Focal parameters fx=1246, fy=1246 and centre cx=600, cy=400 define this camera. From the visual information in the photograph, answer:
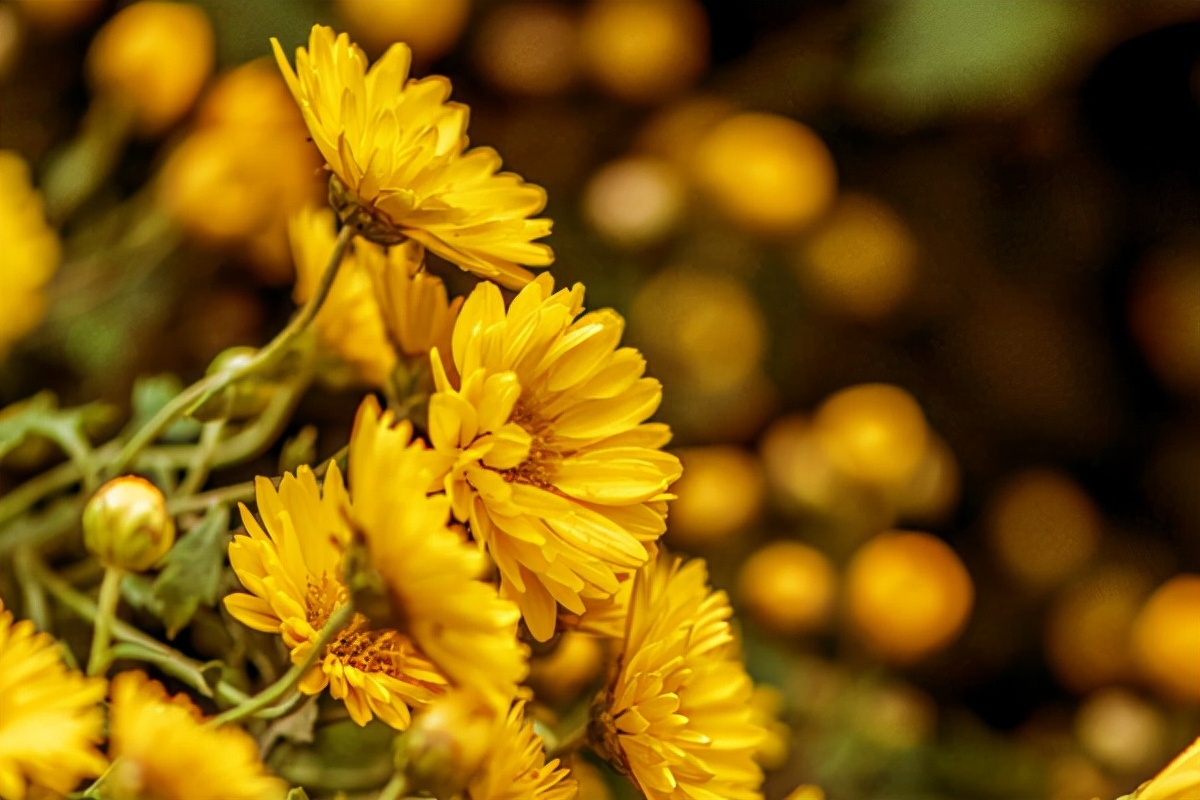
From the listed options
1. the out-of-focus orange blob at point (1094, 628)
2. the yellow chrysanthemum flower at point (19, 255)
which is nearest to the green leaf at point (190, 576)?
the yellow chrysanthemum flower at point (19, 255)

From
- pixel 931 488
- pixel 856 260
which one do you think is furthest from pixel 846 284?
pixel 931 488

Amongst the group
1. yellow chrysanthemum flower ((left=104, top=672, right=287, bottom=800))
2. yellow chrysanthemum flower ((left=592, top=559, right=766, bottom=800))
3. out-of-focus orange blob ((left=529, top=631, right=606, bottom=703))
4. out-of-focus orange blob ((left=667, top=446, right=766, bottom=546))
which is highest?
yellow chrysanthemum flower ((left=104, top=672, right=287, bottom=800))

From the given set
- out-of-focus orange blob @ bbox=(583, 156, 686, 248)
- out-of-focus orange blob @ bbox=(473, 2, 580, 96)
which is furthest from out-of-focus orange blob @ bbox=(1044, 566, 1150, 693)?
out-of-focus orange blob @ bbox=(473, 2, 580, 96)

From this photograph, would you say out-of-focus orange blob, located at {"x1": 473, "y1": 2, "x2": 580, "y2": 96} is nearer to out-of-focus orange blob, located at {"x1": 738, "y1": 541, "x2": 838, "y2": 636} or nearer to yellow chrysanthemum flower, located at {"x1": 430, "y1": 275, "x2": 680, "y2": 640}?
out-of-focus orange blob, located at {"x1": 738, "y1": 541, "x2": 838, "y2": 636}

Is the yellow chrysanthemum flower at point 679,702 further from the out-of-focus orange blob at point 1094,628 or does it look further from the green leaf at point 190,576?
the out-of-focus orange blob at point 1094,628

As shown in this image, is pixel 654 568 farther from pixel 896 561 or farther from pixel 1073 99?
pixel 1073 99

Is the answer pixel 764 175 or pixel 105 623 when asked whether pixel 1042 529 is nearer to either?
pixel 764 175

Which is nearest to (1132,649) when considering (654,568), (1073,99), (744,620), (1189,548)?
(1189,548)
